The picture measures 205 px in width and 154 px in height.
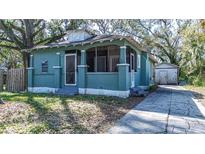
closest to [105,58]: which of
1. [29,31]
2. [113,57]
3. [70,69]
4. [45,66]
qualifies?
[113,57]

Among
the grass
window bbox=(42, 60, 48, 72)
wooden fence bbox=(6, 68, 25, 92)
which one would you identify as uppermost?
window bbox=(42, 60, 48, 72)

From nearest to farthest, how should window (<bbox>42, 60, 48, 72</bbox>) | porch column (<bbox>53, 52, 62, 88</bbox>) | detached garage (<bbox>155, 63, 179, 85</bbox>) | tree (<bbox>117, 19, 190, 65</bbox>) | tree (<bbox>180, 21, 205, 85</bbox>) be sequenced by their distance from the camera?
porch column (<bbox>53, 52, 62, 88</bbox>) < window (<bbox>42, 60, 48, 72</bbox>) < tree (<bbox>180, 21, 205, 85</bbox>) < detached garage (<bbox>155, 63, 179, 85</bbox>) < tree (<bbox>117, 19, 190, 65</bbox>)

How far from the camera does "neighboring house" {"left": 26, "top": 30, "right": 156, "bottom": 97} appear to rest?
12.4 meters

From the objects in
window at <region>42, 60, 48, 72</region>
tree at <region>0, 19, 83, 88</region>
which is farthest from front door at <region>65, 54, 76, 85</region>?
tree at <region>0, 19, 83, 88</region>

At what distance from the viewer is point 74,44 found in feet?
45.0

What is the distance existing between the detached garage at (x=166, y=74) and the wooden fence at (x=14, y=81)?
16.0 m

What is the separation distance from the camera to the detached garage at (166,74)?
2838 cm

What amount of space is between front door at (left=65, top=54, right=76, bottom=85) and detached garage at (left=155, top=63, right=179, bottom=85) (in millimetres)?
16315

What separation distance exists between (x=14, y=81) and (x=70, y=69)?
539 centimetres

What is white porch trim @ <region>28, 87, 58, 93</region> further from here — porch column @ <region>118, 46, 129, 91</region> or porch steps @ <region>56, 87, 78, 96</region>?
porch column @ <region>118, 46, 129, 91</region>

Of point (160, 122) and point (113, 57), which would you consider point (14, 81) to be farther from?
point (160, 122)

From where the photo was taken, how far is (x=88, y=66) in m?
13.9

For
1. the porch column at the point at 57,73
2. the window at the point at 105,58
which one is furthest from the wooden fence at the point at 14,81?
the window at the point at 105,58

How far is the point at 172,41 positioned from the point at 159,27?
2566mm
